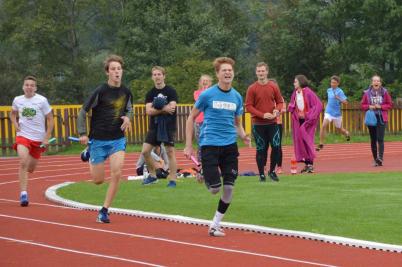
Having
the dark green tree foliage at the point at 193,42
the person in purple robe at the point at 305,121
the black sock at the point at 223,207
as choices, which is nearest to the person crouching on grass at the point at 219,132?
the black sock at the point at 223,207

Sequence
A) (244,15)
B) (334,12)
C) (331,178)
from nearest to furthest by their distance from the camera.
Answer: (331,178) → (334,12) → (244,15)

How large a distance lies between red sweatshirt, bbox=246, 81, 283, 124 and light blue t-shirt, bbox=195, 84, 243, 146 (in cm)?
515

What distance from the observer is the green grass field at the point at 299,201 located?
10648 millimetres

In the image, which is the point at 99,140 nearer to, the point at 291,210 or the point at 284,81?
the point at 291,210

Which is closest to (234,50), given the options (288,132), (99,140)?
(288,132)

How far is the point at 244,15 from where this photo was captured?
7375cm

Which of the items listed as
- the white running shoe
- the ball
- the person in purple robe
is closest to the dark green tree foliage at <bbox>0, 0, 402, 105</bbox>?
the person in purple robe

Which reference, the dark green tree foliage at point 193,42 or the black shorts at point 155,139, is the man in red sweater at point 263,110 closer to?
the black shorts at point 155,139

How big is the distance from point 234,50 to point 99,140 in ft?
159

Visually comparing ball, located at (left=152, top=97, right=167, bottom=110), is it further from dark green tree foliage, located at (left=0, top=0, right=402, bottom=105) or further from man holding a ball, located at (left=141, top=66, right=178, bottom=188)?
dark green tree foliage, located at (left=0, top=0, right=402, bottom=105)

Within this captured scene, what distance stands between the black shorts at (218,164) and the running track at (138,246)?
0.58 m

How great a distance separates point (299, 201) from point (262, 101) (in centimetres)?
347

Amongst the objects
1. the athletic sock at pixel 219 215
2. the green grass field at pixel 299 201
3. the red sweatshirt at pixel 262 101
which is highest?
the red sweatshirt at pixel 262 101

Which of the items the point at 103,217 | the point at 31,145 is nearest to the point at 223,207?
the point at 103,217
